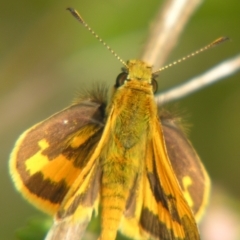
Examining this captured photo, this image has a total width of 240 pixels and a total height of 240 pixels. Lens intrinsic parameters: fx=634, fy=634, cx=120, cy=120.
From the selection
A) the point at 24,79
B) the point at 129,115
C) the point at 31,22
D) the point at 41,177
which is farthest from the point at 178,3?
the point at 31,22

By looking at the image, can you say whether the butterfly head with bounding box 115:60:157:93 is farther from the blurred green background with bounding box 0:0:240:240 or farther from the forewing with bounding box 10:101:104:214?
the blurred green background with bounding box 0:0:240:240

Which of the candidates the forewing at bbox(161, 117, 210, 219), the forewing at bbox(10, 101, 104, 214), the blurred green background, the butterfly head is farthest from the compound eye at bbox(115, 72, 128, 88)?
the blurred green background

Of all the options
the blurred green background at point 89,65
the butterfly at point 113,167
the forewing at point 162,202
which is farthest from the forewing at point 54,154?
the blurred green background at point 89,65

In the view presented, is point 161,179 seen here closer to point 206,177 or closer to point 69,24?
point 206,177

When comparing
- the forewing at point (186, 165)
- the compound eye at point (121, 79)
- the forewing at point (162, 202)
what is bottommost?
the forewing at point (162, 202)

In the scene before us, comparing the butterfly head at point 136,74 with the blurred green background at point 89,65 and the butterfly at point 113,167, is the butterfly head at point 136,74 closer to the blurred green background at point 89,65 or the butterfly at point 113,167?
the butterfly at point 113,167

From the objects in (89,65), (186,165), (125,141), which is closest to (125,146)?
(125,141)

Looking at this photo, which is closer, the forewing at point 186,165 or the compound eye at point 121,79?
the compound eye at point 121,79

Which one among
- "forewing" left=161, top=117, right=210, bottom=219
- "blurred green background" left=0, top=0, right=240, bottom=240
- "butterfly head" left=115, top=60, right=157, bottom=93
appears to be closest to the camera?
"butterfly head" left=115, top=60, right=157, bottom=93
